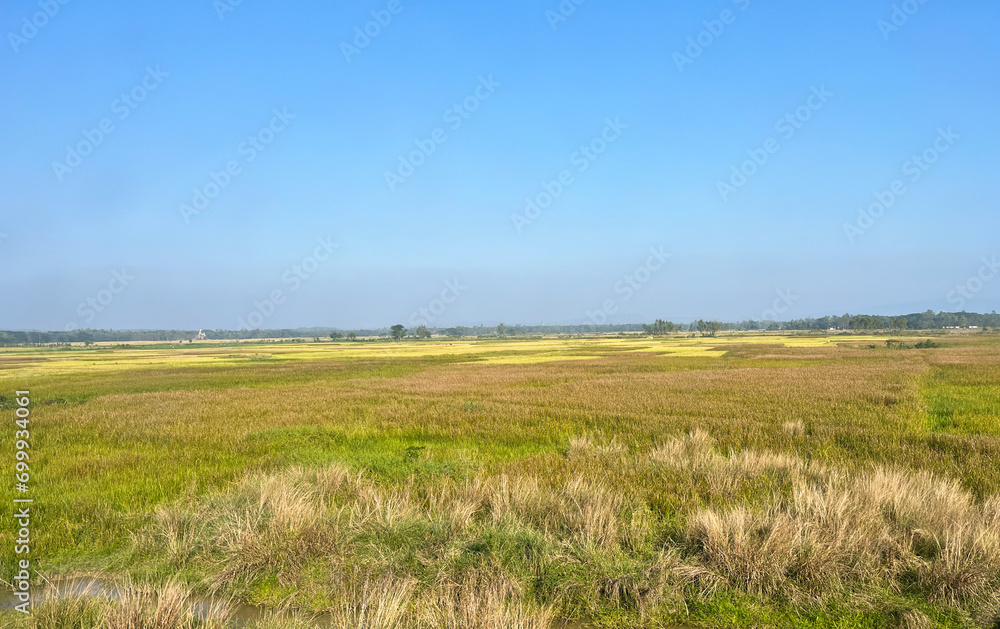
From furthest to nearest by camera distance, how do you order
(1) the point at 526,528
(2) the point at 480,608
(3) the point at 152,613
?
(1) the point at 526,528 → (2) the point at 480,608 → (3) the point at 152,613

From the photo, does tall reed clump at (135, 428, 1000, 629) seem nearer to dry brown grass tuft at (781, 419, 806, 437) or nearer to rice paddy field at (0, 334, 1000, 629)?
rice paddy field at (0, 334, 1000, 629)

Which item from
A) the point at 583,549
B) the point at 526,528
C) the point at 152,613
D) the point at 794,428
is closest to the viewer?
the point at 152,613

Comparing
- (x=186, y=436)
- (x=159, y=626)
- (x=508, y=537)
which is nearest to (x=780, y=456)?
(x=508, y=537)

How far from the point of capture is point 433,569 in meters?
5.36

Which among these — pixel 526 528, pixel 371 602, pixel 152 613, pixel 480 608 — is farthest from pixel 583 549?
pixel 152 613

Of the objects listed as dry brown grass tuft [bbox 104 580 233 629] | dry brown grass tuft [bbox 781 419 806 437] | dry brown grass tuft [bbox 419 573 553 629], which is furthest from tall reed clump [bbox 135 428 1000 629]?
dry brown grass tuft [bbox 781 419 806 437]

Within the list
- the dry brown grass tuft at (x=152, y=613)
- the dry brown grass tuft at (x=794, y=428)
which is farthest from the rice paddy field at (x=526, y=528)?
the dry brown grass tuft at (x=794, y=428)

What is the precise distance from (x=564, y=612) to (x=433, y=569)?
4.91 ft

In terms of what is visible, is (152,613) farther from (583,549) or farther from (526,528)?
(583,549)

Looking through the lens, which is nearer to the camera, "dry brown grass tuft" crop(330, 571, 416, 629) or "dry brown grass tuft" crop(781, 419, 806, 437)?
"dry brown grass tuft" crop(330, 571, 416, 629)

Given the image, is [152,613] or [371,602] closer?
[152,613]

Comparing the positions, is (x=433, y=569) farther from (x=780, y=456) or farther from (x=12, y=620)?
(x=780, y=456)

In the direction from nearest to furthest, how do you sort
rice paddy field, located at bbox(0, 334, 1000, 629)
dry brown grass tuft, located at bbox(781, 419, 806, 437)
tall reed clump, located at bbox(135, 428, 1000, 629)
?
rice paddy field, located at bbox(0, 334, 1000, 629)
tall reed clump, located at bbox(135, 428, 1000, 629)
dry brown grass tuft, located at bbox(781, 419, 806, 437)

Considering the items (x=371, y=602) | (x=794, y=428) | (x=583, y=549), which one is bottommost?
(x=794, y=428)
